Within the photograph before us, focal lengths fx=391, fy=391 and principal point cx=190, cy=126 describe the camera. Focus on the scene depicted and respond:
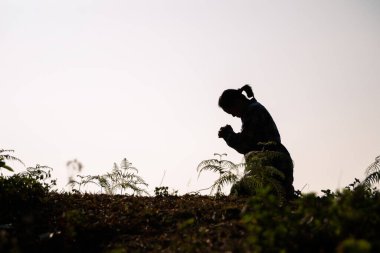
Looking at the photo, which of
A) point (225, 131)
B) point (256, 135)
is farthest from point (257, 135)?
point (225, 131)

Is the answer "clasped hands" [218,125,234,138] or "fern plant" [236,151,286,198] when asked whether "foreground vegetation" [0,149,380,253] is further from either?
"clasped hands" [218,125,234,138]

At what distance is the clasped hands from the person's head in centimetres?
44

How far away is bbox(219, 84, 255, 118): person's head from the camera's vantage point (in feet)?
26.3

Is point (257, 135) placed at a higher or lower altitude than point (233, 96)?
lower

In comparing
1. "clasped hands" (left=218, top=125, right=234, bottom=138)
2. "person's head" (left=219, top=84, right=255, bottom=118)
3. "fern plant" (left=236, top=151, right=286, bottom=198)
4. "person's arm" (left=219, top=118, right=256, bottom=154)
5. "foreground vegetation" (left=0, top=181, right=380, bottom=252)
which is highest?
"person's head" (left=219, top=84, right=255, bottom=118)

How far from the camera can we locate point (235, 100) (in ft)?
26.3

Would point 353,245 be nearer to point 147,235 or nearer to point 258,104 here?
point 147,235

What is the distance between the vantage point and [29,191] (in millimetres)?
5758

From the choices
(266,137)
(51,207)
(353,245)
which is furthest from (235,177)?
(353,245)

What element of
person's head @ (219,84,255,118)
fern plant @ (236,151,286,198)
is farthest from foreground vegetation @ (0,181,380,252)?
person's head @ (219,84,255,118)

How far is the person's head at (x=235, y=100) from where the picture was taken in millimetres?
8008

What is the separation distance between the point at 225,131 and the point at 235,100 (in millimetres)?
716

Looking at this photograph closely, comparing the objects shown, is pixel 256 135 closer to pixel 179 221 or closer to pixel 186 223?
pixel 179 221

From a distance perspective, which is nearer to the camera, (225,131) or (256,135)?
(256,135)
